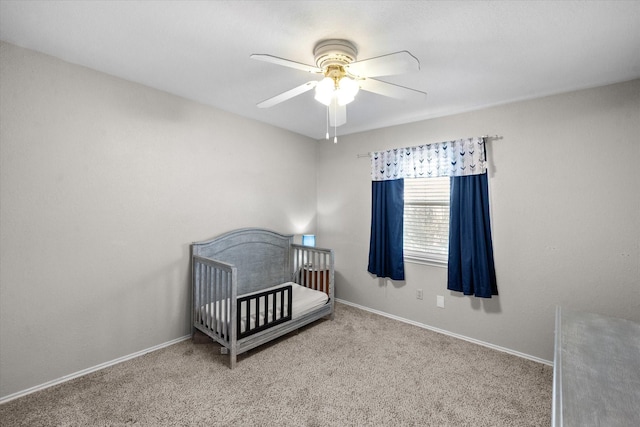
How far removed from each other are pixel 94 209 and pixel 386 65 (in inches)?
93.3

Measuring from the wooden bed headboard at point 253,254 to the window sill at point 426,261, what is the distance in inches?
58.5

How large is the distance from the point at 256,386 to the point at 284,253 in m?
1.68

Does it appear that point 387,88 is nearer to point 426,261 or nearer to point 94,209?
point 426,261

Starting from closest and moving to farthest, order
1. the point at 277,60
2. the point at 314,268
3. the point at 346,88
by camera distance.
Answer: the point at 277,60 → the point at 346,88 → the point at 314,268

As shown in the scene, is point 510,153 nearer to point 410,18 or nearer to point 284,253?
point 410,18

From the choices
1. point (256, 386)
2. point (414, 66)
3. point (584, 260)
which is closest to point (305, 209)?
point (256, 386)

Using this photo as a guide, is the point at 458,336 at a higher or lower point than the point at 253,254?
lower

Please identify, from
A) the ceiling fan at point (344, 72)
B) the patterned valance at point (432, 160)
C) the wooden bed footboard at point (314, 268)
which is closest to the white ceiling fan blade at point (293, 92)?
the ceiling fan at point (344, 72)

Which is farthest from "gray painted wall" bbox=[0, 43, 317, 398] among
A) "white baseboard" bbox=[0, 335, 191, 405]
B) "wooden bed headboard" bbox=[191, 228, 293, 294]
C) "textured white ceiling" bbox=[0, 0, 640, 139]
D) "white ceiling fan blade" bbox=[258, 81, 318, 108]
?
"white ceiling fan blade" bbox=[258, 81, 318, 108]

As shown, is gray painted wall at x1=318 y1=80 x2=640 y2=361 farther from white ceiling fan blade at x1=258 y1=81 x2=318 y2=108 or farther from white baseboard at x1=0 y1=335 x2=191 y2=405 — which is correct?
white baseboard at x1=0 y1=335 x2=191 y2=405

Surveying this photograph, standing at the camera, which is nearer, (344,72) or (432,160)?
(344,72)

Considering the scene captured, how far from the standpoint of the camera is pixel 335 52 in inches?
66.6

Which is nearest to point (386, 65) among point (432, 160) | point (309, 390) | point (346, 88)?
point (346, 88)

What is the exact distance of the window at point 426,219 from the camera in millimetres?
3049
